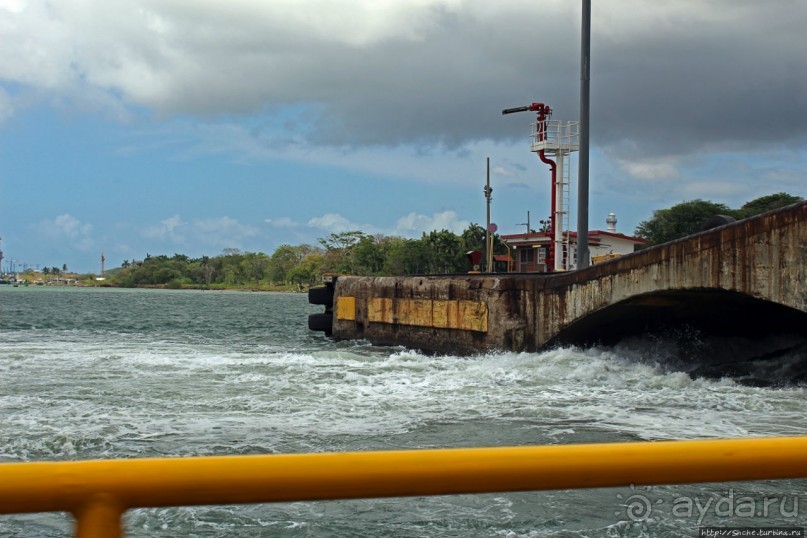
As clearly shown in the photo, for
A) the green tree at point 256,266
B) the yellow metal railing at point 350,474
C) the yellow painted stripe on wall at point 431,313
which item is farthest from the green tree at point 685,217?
the green tree at point 256,266

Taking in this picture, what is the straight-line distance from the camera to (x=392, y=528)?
5871 millimetres

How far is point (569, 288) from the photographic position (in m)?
16.3

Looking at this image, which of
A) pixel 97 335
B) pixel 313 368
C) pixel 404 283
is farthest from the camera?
pixel 97 335

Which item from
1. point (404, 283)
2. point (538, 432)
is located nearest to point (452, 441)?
point (538, 432)

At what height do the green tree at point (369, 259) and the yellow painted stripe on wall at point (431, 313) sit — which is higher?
the green tree at point (369, 259)

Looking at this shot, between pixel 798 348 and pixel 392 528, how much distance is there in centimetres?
1211

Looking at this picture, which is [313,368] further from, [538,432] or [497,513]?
[497,513]

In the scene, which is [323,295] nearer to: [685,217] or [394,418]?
[394,418]

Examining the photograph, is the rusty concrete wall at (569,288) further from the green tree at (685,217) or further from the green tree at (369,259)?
the green tree at (369,259)

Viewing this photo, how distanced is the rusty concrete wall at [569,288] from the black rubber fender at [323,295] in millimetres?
1127

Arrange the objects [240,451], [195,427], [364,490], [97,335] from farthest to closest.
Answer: [97,335] → [195,427] → [240,451] → [364,490]

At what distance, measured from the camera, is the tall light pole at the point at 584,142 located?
59.6 ft

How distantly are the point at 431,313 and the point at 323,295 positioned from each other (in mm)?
7732

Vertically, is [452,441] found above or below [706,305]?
below
